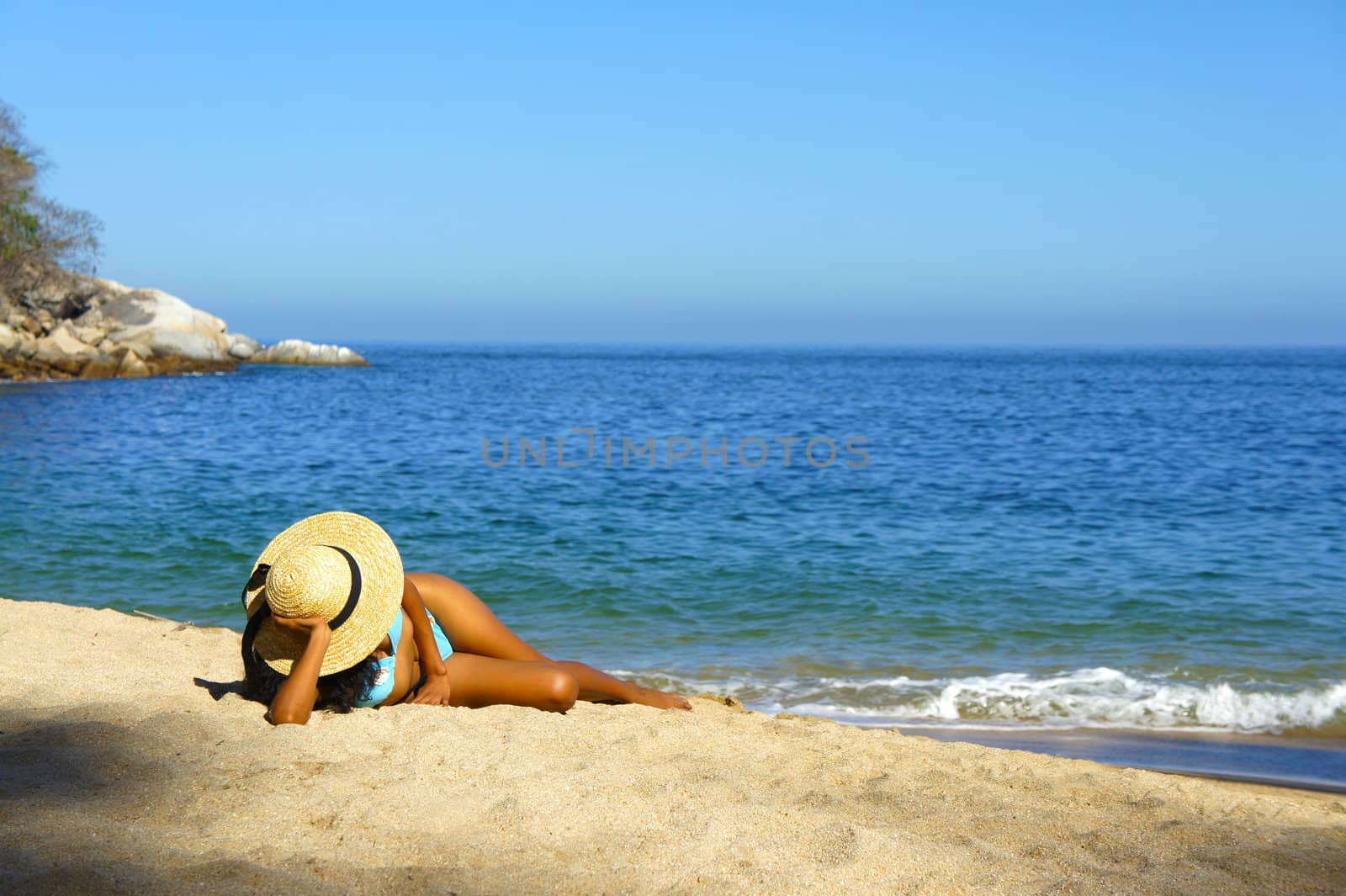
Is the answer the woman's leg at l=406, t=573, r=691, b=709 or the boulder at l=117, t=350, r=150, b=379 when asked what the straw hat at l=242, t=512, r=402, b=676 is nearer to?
the woman's leg at l=406, t=573, r=691, b=709

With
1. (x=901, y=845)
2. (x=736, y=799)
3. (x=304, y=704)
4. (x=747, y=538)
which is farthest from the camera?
(x=747, y=538)

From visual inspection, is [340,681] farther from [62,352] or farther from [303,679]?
[62,352]

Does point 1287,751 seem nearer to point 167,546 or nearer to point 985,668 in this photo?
point 985,668

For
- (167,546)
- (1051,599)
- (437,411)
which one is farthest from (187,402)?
(1051,599)

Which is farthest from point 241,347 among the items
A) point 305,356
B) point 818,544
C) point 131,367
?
point 818,544

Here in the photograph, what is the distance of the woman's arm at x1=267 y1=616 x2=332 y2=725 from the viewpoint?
4.28m

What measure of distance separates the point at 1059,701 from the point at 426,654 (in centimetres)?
472

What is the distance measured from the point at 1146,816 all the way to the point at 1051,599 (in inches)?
235

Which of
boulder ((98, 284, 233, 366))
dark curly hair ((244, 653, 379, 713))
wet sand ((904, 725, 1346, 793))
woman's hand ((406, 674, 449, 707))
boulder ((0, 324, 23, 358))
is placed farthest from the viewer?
boulder ((98, 284, 233, 366))

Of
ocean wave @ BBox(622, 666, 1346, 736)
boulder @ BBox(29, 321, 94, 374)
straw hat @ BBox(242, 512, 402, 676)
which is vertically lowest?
ocean wave @ BBox(622, 666, 1346, 736)

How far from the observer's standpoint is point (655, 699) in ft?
19.0

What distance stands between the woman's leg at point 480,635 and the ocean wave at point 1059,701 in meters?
2.01

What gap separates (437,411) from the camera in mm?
35875

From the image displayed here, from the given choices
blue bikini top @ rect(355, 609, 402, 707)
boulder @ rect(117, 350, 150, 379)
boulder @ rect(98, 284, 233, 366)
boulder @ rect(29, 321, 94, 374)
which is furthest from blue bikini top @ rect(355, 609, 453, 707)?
boulder @ rect(98, 284, 233, 366)
